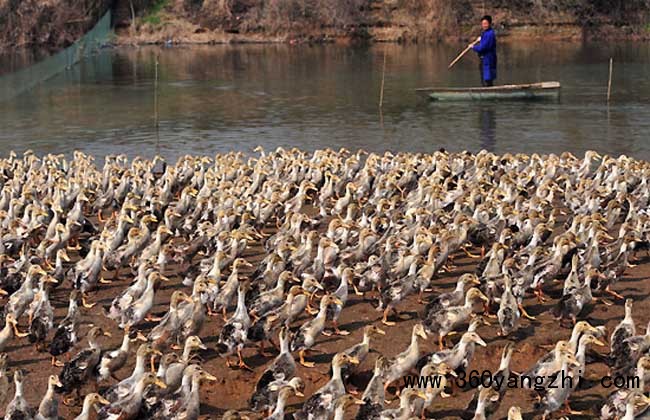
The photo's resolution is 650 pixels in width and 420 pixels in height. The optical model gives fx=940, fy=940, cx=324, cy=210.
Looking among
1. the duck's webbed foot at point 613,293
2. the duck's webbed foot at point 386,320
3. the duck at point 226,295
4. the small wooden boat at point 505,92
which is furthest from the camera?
the small wooden boat at point 505,92

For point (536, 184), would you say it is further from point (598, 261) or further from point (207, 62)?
point (207, 62)

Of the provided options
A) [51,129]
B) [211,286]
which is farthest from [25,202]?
[51,129]

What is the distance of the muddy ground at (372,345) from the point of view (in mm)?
11133

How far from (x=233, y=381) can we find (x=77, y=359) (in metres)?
1.92

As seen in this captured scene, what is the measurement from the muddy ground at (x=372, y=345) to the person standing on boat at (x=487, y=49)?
19.9 metres

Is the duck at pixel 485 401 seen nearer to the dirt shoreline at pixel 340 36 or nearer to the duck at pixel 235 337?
the duck at pixel 235 337

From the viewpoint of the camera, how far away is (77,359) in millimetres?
11094

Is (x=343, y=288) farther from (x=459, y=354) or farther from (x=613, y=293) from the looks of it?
(x=613, y=293)

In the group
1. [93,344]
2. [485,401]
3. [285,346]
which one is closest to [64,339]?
[93,344]

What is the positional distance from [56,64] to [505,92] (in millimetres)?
28016

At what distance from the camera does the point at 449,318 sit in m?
12.3

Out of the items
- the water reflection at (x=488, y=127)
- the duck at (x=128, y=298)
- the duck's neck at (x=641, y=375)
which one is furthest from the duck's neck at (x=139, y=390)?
the water reflection at (x=488, y=127)

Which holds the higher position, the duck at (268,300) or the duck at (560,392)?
the duck at (268,300)

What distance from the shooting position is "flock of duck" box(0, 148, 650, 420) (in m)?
10.7
